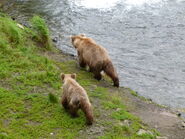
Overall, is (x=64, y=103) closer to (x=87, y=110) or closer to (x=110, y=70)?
(x=87, y=110)

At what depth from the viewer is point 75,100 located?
8547mm

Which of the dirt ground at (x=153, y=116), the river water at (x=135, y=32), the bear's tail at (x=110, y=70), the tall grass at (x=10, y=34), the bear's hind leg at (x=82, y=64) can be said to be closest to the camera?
the dirt ground at (x=153, y=116)

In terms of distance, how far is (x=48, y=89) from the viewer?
1030cm

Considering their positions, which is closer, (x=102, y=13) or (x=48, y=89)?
(x=48, y=89)

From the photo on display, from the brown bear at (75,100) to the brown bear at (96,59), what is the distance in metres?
2.50

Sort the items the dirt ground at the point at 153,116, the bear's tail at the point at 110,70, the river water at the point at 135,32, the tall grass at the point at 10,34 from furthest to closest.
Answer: the river water at the point at 135,32 < the tall grass at the point at 10,34 < the bear's tail at the point at 110,70 < the dirt ground at the point at 153,116

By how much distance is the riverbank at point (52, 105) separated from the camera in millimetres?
8531

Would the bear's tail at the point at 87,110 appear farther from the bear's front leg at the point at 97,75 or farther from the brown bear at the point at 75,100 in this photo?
the bear's front leg at the point at 97,75

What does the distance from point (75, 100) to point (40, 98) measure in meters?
1.52

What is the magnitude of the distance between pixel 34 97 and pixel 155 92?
4.76m

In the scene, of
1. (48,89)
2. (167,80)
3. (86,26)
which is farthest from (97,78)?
(86,26)

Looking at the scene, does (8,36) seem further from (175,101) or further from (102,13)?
(102,13)

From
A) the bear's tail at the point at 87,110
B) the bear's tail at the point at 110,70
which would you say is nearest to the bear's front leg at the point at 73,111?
the bear's tail at the point at 87,110

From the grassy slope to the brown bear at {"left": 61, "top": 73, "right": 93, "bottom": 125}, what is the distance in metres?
0.22
